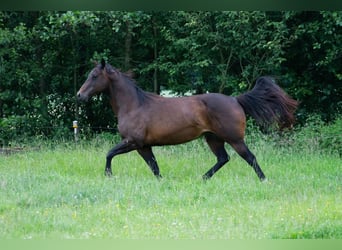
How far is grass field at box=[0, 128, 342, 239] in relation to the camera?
4828 millimetres

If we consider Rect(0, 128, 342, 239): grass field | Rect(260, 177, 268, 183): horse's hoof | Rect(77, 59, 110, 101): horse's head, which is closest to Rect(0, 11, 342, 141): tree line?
Rect(77, 59, 110, 101): horse's head

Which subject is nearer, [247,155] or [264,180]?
[264,180]

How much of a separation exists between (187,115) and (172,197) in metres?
2.64

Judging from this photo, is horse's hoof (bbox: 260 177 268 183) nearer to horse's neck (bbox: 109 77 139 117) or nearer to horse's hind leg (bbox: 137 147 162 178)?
horse's hind leg (bbox: 137 147 162 178)

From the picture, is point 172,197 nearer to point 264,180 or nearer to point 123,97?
point 264,180

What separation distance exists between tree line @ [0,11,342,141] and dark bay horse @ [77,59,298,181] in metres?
3.48

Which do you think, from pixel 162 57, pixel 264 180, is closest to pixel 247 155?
pixel 264 180

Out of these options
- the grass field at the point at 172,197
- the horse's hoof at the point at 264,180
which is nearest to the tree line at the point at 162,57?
the grass field at the point at 172,197

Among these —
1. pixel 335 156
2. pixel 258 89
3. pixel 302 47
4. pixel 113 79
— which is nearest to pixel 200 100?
pixel 258 89

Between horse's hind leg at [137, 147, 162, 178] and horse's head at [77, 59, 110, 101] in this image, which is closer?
horse's hind leg at [137, 147, 162, 178]

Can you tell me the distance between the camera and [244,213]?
573 cm

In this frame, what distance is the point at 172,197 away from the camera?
6.69 meters
